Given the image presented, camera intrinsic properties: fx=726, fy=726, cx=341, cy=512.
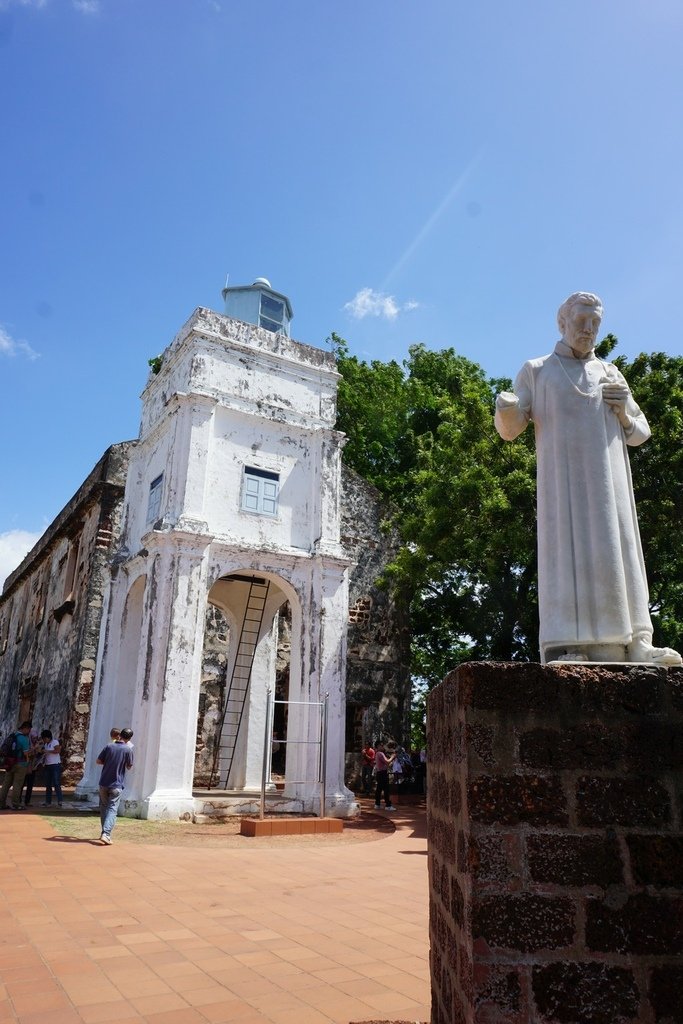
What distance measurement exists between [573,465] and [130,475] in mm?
12799

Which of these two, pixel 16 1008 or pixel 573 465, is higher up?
pixel 573 465

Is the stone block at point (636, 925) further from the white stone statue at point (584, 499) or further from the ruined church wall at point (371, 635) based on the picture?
the ruined church wall at point (371, 635)

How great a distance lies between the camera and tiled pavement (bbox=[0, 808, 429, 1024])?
11.2 ft

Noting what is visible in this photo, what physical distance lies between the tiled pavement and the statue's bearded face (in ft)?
10.2

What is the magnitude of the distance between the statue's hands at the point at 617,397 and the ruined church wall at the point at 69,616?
533 inches

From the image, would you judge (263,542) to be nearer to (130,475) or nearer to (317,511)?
(317,511)

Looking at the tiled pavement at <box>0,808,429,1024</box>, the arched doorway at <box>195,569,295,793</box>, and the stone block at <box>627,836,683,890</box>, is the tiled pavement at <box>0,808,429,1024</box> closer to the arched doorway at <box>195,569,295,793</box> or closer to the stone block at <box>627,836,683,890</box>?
the stone block at <box>627,836,683,890</box>

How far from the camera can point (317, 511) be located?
13438 millimetres

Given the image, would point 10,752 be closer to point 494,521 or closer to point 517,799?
point 494,521

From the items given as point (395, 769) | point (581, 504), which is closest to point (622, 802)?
point (581, 504)

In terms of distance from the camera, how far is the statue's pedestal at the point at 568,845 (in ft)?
6.52

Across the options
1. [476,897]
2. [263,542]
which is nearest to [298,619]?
[263,542]

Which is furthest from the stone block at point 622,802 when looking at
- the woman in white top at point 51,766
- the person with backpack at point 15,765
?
the woman in white top at point 51,766

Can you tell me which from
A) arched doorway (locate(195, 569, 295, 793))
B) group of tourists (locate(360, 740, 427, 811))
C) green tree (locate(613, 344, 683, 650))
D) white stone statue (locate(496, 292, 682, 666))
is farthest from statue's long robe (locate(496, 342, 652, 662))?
group of tourists (locate(360, 740, 427, 811))
